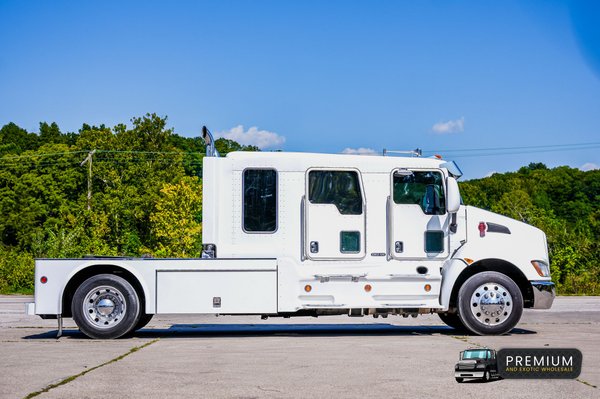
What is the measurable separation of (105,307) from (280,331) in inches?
126

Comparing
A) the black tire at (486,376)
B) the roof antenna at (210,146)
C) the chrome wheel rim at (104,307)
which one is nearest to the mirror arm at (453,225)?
the roof antenna at (210,146)

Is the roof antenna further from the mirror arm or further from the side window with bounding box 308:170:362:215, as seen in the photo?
the mirror arm

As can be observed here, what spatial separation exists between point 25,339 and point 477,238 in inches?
279

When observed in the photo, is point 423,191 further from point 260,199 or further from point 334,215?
point 260,199

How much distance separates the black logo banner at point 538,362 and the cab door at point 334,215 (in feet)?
23.8

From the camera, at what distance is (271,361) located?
9781 millimetres

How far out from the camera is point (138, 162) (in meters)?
78.6

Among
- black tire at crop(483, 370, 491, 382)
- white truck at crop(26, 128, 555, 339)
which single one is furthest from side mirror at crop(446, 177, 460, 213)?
black tire at crop(483, 370, 491, 382)

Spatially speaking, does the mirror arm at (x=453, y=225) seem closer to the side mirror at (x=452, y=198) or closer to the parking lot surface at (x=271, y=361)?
the side mirror at (x=452, y=198)

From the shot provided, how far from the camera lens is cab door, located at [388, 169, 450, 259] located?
44.0 feet

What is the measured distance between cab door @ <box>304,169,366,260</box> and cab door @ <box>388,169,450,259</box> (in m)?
0.52

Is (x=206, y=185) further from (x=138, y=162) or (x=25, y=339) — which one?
(x=138, y=162)

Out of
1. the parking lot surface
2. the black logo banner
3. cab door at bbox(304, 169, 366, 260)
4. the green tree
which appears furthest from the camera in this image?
the green tree

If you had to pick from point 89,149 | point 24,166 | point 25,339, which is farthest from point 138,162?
point 25,339
